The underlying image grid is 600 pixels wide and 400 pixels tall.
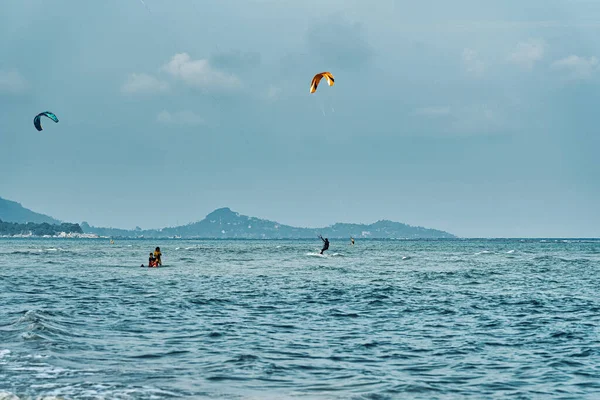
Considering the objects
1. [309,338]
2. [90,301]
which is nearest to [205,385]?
[309,338]

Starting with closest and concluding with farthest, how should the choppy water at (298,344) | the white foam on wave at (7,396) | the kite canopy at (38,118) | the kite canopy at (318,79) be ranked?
the white foam on wave at (7,396)
the choppy water at (298,344)
the kite canopy at (318,79)
the kite canopy at (38,118)

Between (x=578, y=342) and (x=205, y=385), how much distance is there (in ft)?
34.2

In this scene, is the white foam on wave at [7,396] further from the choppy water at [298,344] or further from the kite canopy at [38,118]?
the kite canopy at [38,118]

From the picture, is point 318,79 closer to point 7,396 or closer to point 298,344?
point 298,344

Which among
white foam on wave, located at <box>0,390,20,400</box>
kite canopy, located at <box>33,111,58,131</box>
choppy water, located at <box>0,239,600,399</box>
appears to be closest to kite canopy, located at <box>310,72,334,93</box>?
choppy water, located at <box>0,239,600,399</box>

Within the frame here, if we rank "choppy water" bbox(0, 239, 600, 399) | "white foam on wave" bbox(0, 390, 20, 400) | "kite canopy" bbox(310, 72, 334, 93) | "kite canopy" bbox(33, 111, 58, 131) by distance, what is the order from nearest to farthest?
"white foam on wave" bbox(0, 390, 20, 400) → "choppy water" bbox(0, 239, 600, 399) → "kite canopy" bbox(310, 72, 334, 93) → "kite canopy" bbox(33, 111, 58, 131)

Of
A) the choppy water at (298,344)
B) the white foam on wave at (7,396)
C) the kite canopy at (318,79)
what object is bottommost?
the white foam on wave at (7,396)

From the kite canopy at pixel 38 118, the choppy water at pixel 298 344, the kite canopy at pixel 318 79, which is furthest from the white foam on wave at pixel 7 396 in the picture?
the kite canopy at pixel 38 118

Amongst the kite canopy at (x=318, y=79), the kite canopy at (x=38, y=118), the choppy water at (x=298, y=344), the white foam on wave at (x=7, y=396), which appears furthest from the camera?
the kite canopy at (x=38, y=118)

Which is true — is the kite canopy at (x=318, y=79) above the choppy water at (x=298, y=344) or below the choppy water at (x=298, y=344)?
above

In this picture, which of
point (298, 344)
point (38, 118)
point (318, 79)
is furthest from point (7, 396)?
point (38, 118)

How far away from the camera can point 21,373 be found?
14.6 m

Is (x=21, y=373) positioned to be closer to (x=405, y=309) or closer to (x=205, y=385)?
(x=205, y=385)

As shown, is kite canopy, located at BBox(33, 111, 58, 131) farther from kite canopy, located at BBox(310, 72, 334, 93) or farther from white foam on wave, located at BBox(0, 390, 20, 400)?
white foam on wave, located at BBox(0, 390, 20, 400)
